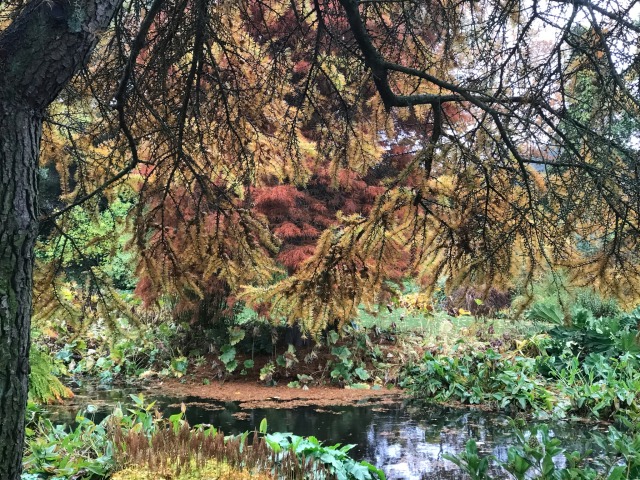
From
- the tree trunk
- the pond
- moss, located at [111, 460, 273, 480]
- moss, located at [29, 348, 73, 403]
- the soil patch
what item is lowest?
the pond

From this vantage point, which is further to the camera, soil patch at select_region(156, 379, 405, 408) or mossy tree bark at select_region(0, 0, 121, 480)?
soil patch at select_region(156, 379, 405, 408)

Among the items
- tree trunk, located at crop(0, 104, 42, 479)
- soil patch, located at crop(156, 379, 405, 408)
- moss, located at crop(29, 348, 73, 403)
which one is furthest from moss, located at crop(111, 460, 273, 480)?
soil patch, located at crop(156, 379, 405, 408)

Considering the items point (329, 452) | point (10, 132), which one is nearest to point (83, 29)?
point (10, 132)

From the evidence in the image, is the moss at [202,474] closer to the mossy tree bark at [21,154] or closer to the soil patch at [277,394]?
the mossy tree bark at [21,154]

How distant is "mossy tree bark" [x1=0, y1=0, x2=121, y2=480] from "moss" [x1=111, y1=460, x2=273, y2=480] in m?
1.22

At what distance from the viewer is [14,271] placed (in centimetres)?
190

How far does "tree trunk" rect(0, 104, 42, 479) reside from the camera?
1869mm

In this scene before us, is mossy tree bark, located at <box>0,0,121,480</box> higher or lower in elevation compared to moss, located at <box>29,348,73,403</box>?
higher

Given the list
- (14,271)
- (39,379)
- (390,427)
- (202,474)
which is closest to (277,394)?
(390,427)

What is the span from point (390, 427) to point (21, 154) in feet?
14.6

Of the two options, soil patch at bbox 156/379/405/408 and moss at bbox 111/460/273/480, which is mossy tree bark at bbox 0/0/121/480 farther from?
soil patch at bbox 156/379/405/408

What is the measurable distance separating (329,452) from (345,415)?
2.41 m

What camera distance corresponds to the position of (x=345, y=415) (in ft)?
19.6

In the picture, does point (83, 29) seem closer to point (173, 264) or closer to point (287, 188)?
point (173, 264)
